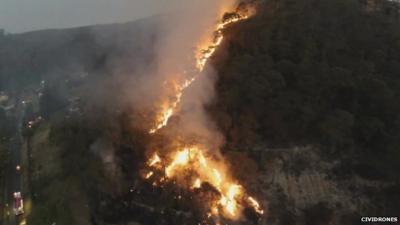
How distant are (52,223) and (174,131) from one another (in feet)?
36.1

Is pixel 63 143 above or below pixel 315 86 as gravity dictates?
below

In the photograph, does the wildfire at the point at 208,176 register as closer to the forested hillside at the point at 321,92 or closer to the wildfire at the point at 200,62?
the forested hillside at the point at 321,92

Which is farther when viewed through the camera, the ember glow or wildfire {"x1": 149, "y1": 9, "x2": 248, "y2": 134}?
wildfire {"x1": 149, "y1": 9, "x2": 248, "y2": 134}

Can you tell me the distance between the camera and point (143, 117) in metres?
36.5

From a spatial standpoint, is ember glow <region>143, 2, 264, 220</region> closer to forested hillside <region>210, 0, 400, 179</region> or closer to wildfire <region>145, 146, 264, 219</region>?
wildfire <region>145, 146, 264, 219</region>

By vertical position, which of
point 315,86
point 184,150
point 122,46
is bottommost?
point 122,46

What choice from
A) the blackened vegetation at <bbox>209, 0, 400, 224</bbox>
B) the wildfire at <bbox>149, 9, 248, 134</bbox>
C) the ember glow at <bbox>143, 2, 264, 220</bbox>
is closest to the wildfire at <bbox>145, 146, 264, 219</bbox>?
the ember glow at <bbox>143, 2, 264, 220</bbox>

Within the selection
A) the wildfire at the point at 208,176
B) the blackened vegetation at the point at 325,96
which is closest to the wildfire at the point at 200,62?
the blackened vegetation at the point at 325,96

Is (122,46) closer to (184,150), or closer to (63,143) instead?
(63,143)

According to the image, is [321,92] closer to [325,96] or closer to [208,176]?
[325,96]

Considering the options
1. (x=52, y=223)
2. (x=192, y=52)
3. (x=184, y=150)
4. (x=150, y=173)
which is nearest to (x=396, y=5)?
→ (x=192, y=52)

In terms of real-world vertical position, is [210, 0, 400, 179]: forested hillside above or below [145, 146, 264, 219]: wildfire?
above

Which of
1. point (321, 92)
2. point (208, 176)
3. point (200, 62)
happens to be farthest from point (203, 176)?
point (200, 62)

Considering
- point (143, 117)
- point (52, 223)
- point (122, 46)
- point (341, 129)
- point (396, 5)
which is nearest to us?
point (52, 223)
